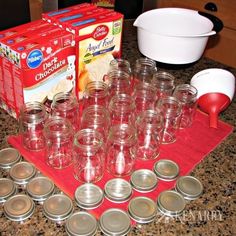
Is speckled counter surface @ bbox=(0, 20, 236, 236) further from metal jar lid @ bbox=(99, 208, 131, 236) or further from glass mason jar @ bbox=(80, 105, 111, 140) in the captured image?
glass mason jar @ bbox=(80, 105, 111, 140)

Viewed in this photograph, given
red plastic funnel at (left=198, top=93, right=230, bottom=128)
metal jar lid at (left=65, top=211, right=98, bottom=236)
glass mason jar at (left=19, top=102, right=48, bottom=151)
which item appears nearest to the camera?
metal jar lid at (left=65, top=211, right=98, bottom=236)

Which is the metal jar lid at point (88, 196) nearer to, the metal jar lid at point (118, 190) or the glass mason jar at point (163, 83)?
the metal jar lid at point (118, 190)

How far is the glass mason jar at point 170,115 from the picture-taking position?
98cm

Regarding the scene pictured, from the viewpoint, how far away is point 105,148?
0.88 m

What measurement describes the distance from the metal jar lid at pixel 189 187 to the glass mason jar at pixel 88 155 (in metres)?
0.18

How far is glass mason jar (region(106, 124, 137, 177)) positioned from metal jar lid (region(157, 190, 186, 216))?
11 cm

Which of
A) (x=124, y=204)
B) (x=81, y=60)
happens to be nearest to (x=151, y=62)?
(x=81, y=60)

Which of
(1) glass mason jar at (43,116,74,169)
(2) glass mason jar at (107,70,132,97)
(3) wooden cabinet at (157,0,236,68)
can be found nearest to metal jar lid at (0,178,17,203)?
(1) glass mason jar at (43,116,74,169)

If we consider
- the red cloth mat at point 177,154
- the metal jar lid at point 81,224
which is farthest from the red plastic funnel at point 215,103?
the metal jar lid at point 81,224

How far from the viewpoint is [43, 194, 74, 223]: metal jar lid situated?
2.35ft

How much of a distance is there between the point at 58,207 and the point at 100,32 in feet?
1.58

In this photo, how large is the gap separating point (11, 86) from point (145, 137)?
1.20ft

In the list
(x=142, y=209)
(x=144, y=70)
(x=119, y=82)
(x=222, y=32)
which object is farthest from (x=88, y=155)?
(x=222, y=32)

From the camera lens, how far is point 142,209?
2.45ft
